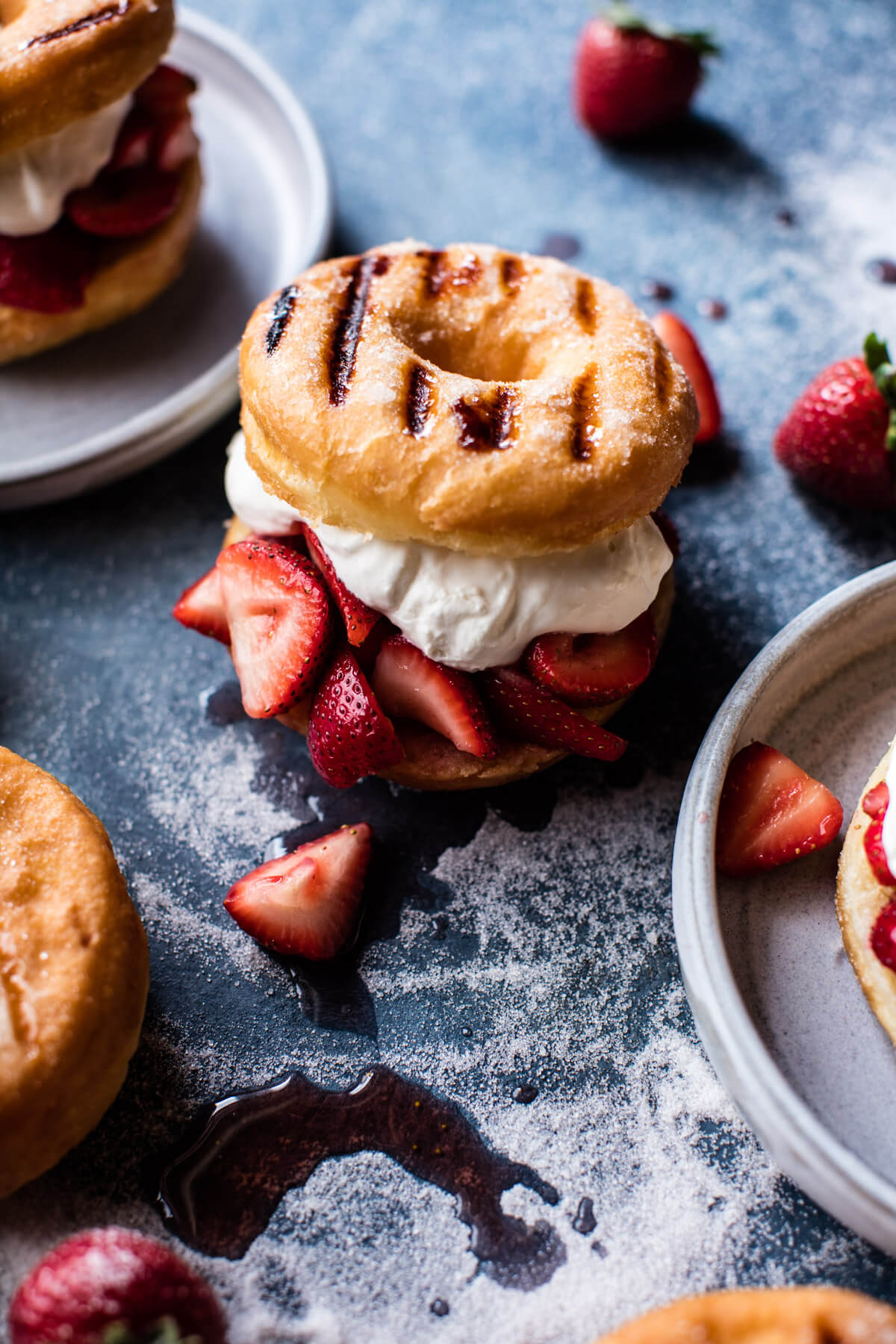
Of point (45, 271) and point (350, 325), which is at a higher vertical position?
point (350, 325)

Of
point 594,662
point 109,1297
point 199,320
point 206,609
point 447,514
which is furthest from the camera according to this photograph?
point 199,320

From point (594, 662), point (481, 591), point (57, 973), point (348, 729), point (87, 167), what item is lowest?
point (57, 973)

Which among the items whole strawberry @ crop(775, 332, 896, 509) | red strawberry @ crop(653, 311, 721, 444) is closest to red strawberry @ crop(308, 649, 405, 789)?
red strawberry @ crop(653, 311, 721, 444)

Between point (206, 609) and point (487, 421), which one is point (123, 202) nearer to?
point (206, 609)

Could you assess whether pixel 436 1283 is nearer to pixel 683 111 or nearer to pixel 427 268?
pixel 427 268

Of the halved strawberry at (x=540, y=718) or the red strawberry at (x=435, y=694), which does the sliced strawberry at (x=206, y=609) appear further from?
the halved strawberry at (x=540, y=718)

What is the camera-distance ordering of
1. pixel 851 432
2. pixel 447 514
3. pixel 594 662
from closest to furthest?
pixel 447 514, pixel 594 662, pixel 851 432

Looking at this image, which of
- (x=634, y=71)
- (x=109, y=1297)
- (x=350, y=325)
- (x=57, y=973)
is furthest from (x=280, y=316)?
(x=634, y=71)

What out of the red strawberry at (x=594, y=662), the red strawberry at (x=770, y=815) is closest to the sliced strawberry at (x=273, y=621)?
the red strawberry at (x=594, y=662)
